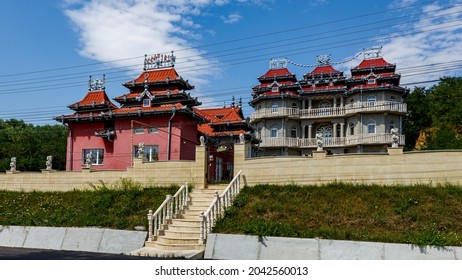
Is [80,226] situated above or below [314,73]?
below

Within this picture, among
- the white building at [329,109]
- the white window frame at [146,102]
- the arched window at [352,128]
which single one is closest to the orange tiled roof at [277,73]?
the white building at [329,109]

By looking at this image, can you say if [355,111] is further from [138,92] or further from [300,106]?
[138,92]

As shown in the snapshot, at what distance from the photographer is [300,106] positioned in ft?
138

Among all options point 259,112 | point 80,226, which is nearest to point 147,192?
point 80,226

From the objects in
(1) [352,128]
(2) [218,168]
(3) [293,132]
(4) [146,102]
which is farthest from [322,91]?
(4) [146,102]

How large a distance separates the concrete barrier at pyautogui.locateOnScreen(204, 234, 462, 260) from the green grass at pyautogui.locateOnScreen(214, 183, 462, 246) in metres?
0.29

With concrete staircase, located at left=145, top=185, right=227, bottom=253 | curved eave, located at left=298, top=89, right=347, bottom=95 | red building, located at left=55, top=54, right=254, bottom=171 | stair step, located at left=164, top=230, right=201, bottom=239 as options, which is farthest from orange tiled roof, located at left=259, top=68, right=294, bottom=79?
stair step, located at left=164, top=230, right=201, bottom=239

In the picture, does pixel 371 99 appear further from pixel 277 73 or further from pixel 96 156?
pixel 96 156

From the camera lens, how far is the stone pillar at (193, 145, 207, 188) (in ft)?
68.2

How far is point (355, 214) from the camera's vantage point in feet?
50.2

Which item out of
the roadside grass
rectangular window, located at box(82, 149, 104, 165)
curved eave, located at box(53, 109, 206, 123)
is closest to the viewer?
the roadside grass

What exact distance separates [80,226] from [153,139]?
1216 centimetres

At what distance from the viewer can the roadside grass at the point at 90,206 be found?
1830cm

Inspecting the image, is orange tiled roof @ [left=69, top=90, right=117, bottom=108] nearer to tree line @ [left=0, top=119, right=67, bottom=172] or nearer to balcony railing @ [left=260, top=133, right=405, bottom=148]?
balcony railing @ [left=260, top=133, right=405, bottom=148]
